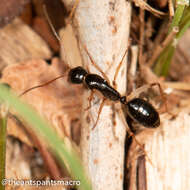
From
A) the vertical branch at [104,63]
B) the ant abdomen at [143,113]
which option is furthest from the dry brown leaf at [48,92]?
the ant abdomen at [143,113]

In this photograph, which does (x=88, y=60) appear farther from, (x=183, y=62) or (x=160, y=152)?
(x=183, y=62)

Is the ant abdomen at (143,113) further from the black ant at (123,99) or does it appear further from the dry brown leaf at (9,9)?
Answer: the dry brown leaf at (9,9)

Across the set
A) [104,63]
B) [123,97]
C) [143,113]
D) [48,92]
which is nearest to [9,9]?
[48,92]

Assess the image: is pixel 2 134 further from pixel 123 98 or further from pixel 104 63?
pixel 123 98

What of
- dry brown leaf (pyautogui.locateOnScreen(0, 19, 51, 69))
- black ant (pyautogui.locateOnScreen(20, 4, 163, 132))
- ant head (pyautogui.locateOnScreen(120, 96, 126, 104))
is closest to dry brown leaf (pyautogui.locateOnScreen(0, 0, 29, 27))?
black ant (pyautogui.locateOnScreen(20, 4, 163, 132))

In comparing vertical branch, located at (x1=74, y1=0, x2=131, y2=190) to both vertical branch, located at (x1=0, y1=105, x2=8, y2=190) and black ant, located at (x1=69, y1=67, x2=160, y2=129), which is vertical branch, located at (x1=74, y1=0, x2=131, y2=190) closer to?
black ant, located at (x1=69, y1=67, x2=160, y2=129)
